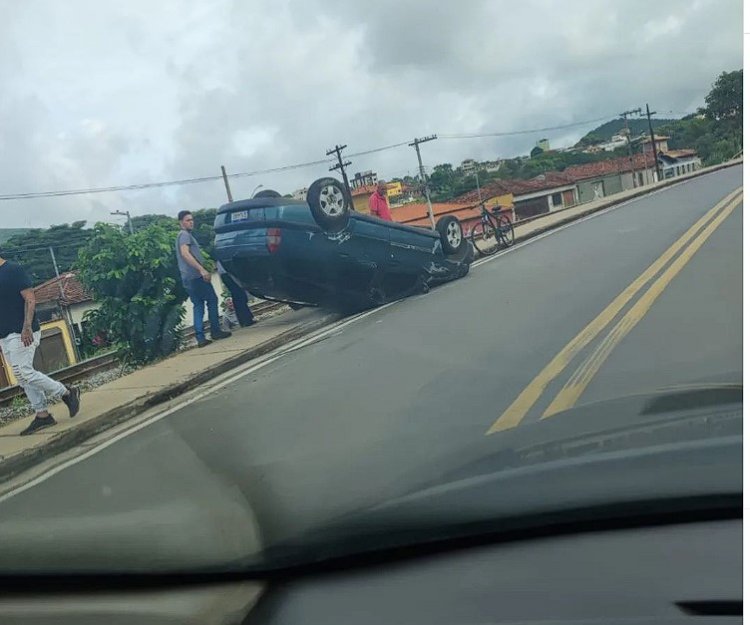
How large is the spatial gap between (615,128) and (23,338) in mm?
3744

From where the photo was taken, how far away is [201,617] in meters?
2.30

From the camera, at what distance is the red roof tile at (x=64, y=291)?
500 cm

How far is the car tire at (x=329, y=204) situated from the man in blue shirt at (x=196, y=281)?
936mm

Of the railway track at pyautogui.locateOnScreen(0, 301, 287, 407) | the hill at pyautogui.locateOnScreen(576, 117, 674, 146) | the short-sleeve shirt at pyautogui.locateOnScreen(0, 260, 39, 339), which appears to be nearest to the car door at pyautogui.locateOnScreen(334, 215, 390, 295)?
the railway track at pyautogui.locateOnScreen(0, 301, 287, 407)

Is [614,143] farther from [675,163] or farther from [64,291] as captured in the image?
[64,291]

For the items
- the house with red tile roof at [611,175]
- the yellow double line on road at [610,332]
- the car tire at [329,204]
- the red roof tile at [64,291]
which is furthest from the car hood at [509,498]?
the car tire at [329,204]

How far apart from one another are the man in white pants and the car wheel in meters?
3.30

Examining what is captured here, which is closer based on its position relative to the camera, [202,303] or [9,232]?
[9,232]

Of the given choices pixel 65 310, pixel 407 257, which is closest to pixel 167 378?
pixel 65 310

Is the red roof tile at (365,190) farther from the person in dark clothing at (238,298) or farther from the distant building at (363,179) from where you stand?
the person in dark clothing at (238,298)

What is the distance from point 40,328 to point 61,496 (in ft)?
4.64

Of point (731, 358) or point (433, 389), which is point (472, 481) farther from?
point (433, 389)

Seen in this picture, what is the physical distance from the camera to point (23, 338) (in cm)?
498

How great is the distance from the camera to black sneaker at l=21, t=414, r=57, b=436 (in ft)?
16.3
